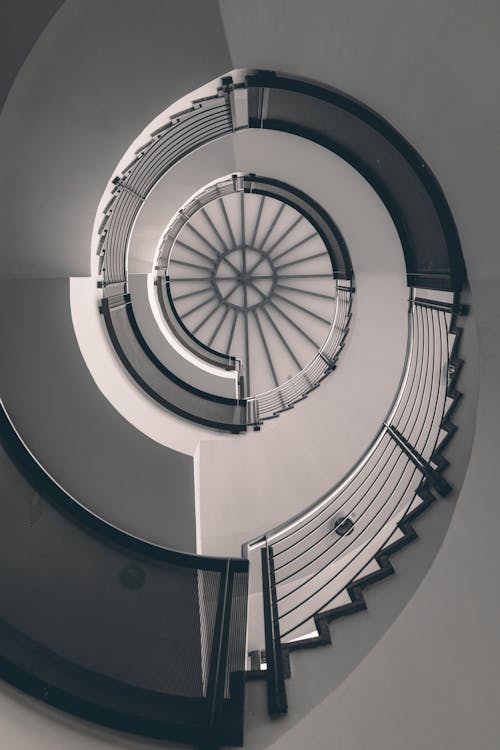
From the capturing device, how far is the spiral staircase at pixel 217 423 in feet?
9.36

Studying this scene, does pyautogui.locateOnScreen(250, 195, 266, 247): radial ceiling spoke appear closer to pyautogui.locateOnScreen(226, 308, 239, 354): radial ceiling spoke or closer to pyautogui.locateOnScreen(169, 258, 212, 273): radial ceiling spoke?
pyautogui.locateOnScreen(169, 258, 212, 273): radial ceiling spoke

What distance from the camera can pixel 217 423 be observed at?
699cm

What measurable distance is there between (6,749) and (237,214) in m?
11.3

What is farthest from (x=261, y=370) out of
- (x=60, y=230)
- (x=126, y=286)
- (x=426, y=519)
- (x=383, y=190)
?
(x=426, y=519)

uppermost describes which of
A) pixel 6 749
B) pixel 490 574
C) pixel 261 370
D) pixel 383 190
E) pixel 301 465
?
pixel 261 370

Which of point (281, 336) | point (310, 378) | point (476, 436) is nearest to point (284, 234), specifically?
point (281, 336)

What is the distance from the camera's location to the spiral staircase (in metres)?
2.85

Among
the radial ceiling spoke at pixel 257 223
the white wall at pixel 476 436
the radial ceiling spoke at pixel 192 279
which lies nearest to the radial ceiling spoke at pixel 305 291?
the radial ceiling spoke at pixel 257 223

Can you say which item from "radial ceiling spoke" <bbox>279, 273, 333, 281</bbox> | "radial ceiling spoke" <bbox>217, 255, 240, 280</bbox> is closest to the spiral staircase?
"radial ceiling spoke" <bbox>279, 273, 333, 281</bbox>

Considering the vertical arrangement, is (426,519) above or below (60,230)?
below

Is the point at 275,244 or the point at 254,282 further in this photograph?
the point at 254,282

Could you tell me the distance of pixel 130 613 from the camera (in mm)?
3348

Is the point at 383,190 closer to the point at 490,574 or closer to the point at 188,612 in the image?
the point at 490,574

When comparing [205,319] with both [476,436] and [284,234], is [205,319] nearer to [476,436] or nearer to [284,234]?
[284,234]
